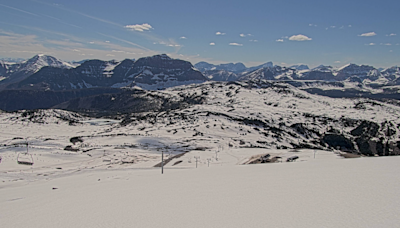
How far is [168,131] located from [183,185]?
148 metres

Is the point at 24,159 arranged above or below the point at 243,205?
below

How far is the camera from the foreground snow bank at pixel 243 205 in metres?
13.8

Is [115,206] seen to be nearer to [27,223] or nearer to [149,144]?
[27,223]

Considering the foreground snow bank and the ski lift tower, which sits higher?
the foreground snow bank

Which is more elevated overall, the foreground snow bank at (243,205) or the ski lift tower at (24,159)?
the foreground snow bank at (243,205)

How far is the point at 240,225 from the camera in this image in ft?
44.5

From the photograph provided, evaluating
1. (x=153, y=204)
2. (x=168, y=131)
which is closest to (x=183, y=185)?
(x=153, y=204)

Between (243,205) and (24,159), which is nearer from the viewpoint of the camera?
(243,205)

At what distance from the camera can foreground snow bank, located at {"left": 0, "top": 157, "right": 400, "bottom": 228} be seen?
13805 mm

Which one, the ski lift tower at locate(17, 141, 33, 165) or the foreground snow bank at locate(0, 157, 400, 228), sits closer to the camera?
the foreground snow bank at locate(0, 157, 400, 228)

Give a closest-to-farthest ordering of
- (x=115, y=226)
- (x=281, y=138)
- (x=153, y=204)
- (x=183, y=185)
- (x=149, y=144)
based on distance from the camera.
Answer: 1. (x=115, y=226)
2. (x=153, y=204)
3. (x=183, y=185)
4. (x=149, y=144)
5. (x=281, y=138)

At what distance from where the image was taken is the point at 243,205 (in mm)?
16719

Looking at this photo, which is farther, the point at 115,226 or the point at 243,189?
the point at 243,189

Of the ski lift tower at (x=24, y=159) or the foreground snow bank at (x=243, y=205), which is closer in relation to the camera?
the foreground snow bank at (x=243, y=205)
